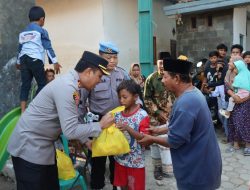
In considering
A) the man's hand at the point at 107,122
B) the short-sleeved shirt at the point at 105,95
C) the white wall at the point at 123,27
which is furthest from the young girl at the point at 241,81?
the white wall at the point at 123,27

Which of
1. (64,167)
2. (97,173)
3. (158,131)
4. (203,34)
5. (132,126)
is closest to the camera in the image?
(158,131)

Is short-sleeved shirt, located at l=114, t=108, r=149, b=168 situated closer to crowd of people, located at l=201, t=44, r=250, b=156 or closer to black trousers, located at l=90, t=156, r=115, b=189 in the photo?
black trousers, located at l=90, t=156, r=115, b=189

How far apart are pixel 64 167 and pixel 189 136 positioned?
5.29 ft

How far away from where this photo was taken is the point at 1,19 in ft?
16.5

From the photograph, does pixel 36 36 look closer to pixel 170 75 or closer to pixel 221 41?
pixel 170 75

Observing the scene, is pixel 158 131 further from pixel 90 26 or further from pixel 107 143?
pixel 90 26

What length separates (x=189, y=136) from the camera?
245cm

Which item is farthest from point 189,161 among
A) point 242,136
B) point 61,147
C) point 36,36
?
point 242,136

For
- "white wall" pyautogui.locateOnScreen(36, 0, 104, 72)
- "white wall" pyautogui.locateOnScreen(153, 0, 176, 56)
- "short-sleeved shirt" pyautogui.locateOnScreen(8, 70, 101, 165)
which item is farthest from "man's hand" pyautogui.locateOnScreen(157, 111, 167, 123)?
"white wall" pyautogui.locateOnScreen(153, 0, 176, 56)

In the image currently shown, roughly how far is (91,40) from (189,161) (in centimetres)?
752

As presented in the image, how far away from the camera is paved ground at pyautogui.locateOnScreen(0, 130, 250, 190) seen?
4.50 m

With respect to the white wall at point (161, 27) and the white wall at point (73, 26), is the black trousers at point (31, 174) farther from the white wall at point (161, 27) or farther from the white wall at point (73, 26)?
the white wall at point (161, 27)

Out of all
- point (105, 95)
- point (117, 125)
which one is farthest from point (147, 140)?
point (105, 95)

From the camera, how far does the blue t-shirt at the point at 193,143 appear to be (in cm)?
244
